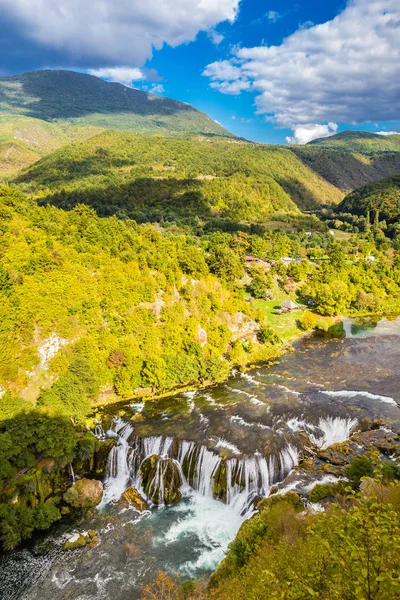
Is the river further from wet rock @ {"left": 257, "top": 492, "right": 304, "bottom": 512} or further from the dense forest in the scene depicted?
the dense forest

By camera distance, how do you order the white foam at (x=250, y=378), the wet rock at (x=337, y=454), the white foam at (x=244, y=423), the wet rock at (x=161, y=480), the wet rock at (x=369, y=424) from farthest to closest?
the white foam at (x=250, y=378), the white foam at (x=244, y=423), the wet rock at (x=369, y=424), the wet rock at (x=337, y=454), the wet rock at (x=161, y=480)

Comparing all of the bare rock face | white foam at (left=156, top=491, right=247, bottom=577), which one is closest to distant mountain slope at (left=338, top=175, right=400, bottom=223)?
white foam at (left=156, top=491, right=247, bottom=577)

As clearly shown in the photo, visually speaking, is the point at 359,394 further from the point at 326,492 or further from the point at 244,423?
the point at 326,492

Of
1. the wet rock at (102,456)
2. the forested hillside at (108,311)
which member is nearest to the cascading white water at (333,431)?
the forested hillside at (108,311)

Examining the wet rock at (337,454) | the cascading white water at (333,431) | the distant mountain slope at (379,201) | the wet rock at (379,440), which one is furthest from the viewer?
the distant mountain slope at (379,201)

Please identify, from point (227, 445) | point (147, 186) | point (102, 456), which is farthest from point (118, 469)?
point (147, 186)

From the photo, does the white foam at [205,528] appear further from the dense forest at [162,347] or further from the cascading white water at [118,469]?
the cascading white water at [118,469]

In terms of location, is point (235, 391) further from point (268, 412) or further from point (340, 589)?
point (340, 589)
